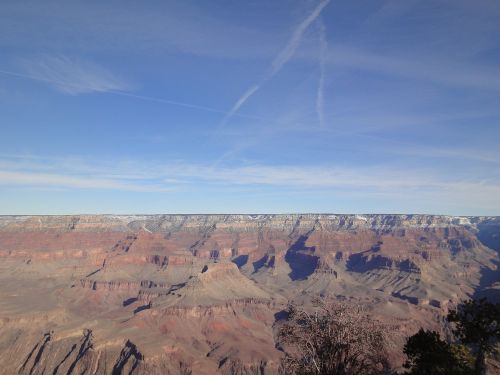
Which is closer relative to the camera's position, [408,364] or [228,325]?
[408,364]

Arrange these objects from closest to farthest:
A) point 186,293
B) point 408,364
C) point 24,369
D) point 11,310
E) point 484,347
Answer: point 484,347
point 408,364
point 24,369
point 11,310
point 186,293

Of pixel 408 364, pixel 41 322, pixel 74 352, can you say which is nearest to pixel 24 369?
pixel 74 352

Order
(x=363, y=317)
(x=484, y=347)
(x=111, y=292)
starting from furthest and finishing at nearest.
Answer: (x=111, y=292), (x=484, y=347), (x=363, y=317)

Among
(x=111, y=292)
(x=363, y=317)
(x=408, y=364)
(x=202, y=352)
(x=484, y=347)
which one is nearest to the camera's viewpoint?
(x=363, y=317)

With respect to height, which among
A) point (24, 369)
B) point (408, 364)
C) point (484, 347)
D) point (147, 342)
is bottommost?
point (24, 369)

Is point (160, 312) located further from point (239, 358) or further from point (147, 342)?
point (239, 358)

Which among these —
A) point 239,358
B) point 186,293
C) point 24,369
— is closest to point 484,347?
point 239,358

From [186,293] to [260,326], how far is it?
34508 mm

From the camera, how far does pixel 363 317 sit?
92.1 ft

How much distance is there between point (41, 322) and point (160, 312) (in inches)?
1432

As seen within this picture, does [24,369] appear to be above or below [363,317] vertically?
below

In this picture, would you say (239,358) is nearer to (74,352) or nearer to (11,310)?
(74,352)

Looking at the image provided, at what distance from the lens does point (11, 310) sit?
138375mm

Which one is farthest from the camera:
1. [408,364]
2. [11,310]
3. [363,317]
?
[11,310]
